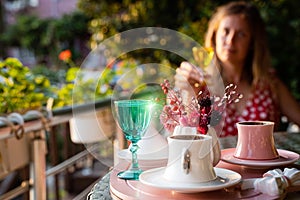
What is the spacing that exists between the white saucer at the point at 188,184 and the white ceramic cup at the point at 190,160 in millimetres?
13

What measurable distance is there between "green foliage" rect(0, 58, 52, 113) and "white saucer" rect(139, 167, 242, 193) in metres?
1.02

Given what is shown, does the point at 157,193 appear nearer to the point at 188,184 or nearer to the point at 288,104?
the point at 188,184

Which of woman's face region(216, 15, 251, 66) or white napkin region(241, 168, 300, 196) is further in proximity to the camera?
woman's face region(216, 15, 251, 66)

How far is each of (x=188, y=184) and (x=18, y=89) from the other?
1.32 meters

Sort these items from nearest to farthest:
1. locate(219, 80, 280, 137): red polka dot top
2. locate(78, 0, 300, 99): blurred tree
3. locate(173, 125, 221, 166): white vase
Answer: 1. locate(173, 125, 221, 166): white vase
2. locate(219, 80, 280, 137): red polka dot top
3. locate(78, 0, 300, 99): blurred tree

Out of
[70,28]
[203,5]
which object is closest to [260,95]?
[203,5]

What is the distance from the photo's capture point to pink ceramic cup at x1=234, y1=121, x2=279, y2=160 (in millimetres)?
1088

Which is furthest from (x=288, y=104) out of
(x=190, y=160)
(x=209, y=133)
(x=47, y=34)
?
(x=47, y=34)

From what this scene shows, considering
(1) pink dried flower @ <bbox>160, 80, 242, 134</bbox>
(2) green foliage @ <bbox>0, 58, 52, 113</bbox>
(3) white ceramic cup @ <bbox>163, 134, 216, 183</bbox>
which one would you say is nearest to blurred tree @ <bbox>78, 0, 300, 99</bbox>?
(2) green foliage @ <bbox>0, 58, 52, 113</bbox>

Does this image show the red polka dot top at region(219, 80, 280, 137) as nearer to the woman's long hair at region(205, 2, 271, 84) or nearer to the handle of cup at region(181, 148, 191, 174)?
the woman's long hair at region(205, 2, 271, 84)

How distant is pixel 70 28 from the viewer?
464 inches

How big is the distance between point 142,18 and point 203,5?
682 mm

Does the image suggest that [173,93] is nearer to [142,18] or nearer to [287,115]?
[287,115]

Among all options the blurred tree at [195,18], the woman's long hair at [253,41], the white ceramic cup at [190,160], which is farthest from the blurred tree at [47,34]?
the white ceramic cup at [190,160]
